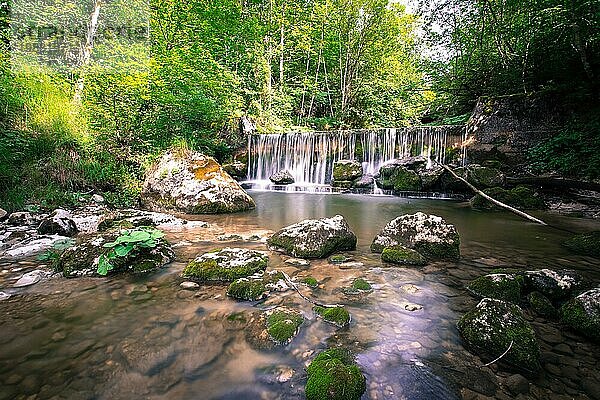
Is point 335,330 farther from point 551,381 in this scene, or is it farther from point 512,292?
point 512,292

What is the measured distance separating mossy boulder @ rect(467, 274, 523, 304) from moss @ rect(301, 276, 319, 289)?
1.55 meters

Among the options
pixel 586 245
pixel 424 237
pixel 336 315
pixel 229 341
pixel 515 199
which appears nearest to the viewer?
pixel 229 341

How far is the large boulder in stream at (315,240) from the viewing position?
405 cm

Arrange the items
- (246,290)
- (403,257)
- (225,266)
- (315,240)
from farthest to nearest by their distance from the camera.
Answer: (315,240) → (403,257) → (225,266) → (246,290)

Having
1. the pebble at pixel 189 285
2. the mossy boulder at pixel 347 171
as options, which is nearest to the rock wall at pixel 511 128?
the mossy boulder at pixel 347 171

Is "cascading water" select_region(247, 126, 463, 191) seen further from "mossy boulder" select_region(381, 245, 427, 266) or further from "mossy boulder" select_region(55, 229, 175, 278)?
"mossy boulder" select_region(55, 229, 175, 278)

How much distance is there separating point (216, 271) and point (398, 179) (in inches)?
356

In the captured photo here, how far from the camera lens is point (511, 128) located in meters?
10.4

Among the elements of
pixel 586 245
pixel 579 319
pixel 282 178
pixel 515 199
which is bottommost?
pixel 579 319

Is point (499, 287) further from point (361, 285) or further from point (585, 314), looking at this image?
point (361, 285)

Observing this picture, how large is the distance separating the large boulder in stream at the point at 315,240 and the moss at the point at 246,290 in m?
1.17

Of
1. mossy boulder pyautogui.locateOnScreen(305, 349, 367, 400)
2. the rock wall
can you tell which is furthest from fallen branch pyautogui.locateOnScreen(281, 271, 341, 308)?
the rock wall

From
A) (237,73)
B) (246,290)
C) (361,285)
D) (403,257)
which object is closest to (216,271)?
(246,290)

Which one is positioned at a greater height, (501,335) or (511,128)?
(511,128)
